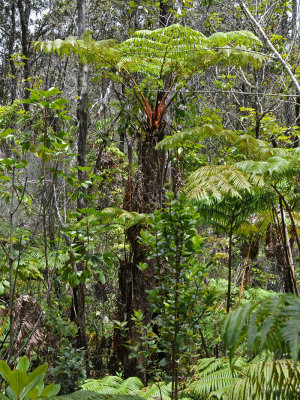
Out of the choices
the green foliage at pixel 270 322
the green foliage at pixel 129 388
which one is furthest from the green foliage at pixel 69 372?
the green foliage at pixel 270 322

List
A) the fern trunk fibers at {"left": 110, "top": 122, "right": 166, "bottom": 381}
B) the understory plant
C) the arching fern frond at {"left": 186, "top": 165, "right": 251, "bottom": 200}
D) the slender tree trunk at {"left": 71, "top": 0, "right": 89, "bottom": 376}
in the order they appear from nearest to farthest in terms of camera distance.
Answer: the understory plant → the arching fern frond at {"left": 186, "top": 165, "right": 251, "bottom": 200} → the fern trunk fibers at {"left": 110, "top": 122, "right": 166, "bottom": 381} → the slender tree trunk at {"left": 71, "top": 0, "right": 89, "bottom": 376}

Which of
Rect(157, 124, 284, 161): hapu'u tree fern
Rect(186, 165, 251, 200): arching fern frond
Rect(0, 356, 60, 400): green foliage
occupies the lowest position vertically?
Rect(0, 356, 60, 400): green foliage

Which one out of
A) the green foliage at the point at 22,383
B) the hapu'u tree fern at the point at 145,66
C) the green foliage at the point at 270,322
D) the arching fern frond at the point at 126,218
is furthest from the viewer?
the hapu'u tree fern at the point at 145,66

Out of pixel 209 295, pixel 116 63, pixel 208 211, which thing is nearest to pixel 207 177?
pixel 208 211

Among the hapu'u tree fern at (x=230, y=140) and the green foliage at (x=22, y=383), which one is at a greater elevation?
the hapu'u tree fern at (x=230, y=140)

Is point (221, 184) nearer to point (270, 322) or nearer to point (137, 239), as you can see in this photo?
point (137, 239)

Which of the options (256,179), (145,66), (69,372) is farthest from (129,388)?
(145,66)

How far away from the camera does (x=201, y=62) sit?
4773mm

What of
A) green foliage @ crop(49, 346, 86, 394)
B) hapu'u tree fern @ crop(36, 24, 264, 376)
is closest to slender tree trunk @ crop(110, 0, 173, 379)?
hapu'u tree fern @ crop(36, 24, 264, 376)

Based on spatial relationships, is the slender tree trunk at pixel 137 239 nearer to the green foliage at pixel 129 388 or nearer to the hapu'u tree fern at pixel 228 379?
the green foliage at pixel 129 388

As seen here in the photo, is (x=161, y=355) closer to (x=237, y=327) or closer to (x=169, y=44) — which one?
(x=237, y=327)

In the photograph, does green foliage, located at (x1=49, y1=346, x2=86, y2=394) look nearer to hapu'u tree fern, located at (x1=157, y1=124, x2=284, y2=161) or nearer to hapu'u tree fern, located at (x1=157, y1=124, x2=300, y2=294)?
hapu'u tree fern, located at (x1=157, y1=124, x2=300, y2=294)

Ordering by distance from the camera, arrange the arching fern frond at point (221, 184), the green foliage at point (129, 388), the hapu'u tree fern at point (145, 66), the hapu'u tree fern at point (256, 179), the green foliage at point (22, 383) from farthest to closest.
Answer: the hapu'u tree fern at point (145, 66) < the arching fern frond at point (221, 184) < the hapu'u tree fern at point (256, 179) < the green foliage at point (129, 388) < the green foliage at point (22, 383)

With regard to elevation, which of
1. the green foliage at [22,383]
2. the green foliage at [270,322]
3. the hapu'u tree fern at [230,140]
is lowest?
the green foliage at [22,383]
